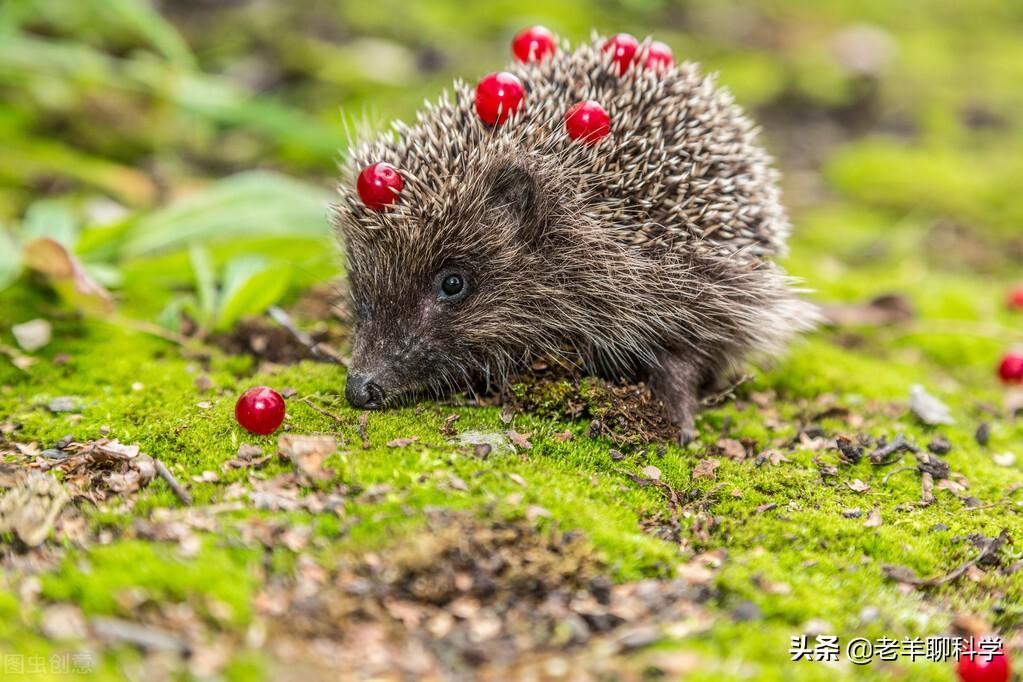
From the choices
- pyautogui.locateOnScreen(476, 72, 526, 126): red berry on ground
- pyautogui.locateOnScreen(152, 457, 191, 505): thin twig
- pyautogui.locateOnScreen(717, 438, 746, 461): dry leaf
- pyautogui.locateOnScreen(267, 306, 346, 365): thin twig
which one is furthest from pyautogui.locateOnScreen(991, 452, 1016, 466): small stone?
pyautogui.locateOnScreen(152, 457, 191, 505): thin twig

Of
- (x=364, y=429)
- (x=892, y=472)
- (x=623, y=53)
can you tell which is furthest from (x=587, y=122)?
(x=892, y=472)

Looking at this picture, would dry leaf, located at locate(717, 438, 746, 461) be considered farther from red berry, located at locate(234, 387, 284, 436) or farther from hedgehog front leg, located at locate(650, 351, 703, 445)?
red berry, located at locate(234, 387, 284, 436)

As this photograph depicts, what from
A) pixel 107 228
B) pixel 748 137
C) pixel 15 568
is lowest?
pixel 15 568

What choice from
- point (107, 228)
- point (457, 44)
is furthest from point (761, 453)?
point (457, 44)

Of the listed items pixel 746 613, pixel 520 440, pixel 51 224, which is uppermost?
pixel 51 224

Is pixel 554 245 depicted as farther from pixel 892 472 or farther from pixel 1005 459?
pixel 1005 459

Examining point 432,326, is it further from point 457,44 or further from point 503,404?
point 457,44

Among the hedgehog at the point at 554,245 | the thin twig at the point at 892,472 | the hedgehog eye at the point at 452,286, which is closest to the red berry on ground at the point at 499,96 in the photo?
the hedgehog at the point at 554,245
